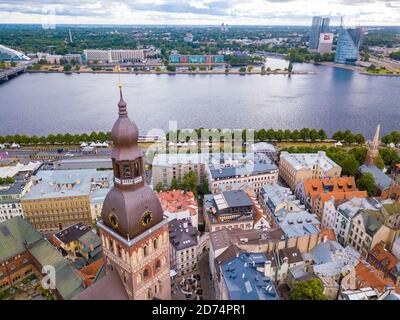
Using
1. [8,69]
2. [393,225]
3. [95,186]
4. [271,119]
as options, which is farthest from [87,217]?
[8,69]

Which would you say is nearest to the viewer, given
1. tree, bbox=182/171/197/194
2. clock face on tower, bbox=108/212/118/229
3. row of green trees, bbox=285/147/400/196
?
clock face on tower, bbox=108/212/118/229

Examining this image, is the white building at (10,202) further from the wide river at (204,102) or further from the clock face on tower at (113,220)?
the wide river at (204,102)

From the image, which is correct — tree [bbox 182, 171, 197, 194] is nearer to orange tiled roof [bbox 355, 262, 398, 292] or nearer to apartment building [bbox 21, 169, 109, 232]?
apartment building [bbox 21, 169, 109, 232]

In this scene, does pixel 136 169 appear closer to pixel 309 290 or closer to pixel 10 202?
pixel 309 290

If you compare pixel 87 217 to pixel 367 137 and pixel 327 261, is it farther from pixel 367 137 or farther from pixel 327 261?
pixel 367 137

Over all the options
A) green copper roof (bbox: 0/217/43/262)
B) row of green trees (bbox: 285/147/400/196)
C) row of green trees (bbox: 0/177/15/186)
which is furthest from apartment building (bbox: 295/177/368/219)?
row of green trees (bbox: 0/177/15/186)

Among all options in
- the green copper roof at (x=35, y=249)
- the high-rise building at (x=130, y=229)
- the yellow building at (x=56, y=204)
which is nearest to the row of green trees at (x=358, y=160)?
the yellow building at (x=56, y=204)
